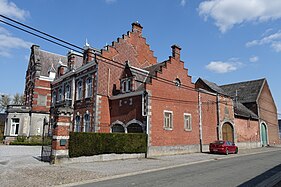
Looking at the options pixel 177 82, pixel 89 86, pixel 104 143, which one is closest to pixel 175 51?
pixel 177 82

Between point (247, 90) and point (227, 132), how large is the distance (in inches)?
648

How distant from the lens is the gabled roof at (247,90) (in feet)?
131

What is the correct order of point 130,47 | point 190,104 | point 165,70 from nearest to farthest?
point 165,70
point 190,104
point 130,47

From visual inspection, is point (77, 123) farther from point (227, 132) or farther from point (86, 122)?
point (227, 132)

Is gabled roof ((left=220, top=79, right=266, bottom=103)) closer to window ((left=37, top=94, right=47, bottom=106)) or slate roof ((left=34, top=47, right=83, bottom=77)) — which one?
slate roof ((left=34, top=47, right=83, bottom=77))

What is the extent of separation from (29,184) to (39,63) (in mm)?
29173

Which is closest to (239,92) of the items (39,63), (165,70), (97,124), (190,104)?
(190,104)

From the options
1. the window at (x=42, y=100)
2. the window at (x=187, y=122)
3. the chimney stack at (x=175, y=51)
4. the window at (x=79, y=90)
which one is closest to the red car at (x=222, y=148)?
the window at (x=187, y=122)

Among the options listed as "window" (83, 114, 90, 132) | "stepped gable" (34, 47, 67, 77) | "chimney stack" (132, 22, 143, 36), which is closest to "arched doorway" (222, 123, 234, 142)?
"chimney stack" (132, 22, 143, 36)

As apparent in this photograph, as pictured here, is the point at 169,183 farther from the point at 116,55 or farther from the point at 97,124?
the point at 116,55

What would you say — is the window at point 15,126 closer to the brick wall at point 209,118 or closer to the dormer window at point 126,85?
the dormer window at point 126,85

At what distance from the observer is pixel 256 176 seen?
34.4 ft

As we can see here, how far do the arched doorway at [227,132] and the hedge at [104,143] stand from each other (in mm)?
13310

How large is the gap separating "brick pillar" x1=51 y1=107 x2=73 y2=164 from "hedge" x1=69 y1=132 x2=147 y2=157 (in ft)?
1.28
